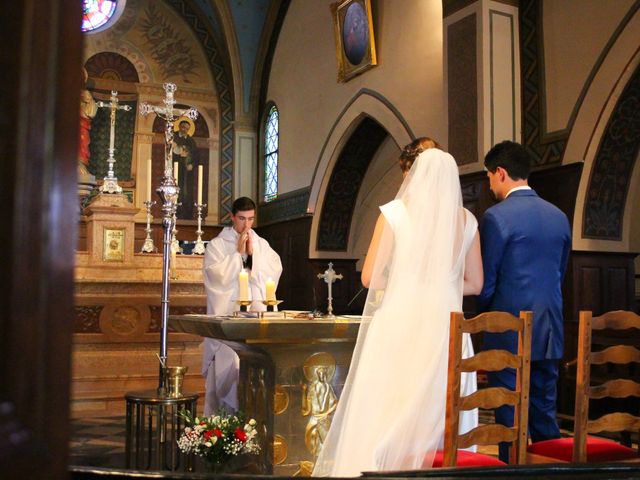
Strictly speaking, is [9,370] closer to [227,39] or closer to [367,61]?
[367,61]

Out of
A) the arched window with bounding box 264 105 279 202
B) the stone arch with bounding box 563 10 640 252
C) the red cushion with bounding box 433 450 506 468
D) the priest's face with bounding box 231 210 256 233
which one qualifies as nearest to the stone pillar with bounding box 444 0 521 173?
the stone arch with bounding box 563 10 640 252

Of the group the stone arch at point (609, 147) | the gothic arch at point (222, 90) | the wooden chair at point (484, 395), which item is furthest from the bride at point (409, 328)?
the gothic arch at point (222, 90)

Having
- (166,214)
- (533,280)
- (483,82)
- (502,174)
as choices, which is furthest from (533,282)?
(483,82)

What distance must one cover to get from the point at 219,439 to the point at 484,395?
1801 mm

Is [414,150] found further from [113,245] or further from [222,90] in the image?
[222,90]

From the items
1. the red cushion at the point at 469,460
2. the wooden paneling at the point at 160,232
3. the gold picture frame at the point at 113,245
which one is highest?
the wooden paneling at the point at 160,232

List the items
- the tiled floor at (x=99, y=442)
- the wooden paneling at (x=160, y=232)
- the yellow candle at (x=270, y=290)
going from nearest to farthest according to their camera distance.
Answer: the yellow candle at (x=270, y=290) < the tiled floor at (x=99, y=442) < the wooden paneling at (x=160, y=232)

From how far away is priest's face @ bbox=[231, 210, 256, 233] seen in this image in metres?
5.32

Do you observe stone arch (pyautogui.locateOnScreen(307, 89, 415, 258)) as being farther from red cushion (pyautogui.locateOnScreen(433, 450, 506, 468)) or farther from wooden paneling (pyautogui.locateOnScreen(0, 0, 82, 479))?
wooden paneling (pyautogui.locateOnScreen(0, 0, 82, 479))

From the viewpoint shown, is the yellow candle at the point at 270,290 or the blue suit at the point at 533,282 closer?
the blue suit at the point at 533,282

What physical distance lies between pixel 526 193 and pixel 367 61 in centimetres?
778

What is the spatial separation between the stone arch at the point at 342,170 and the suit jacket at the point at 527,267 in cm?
753

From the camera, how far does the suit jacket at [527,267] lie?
329cm

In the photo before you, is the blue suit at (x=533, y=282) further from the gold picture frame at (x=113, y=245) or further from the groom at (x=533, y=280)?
the gold picture frame at (x=113, y=245)
